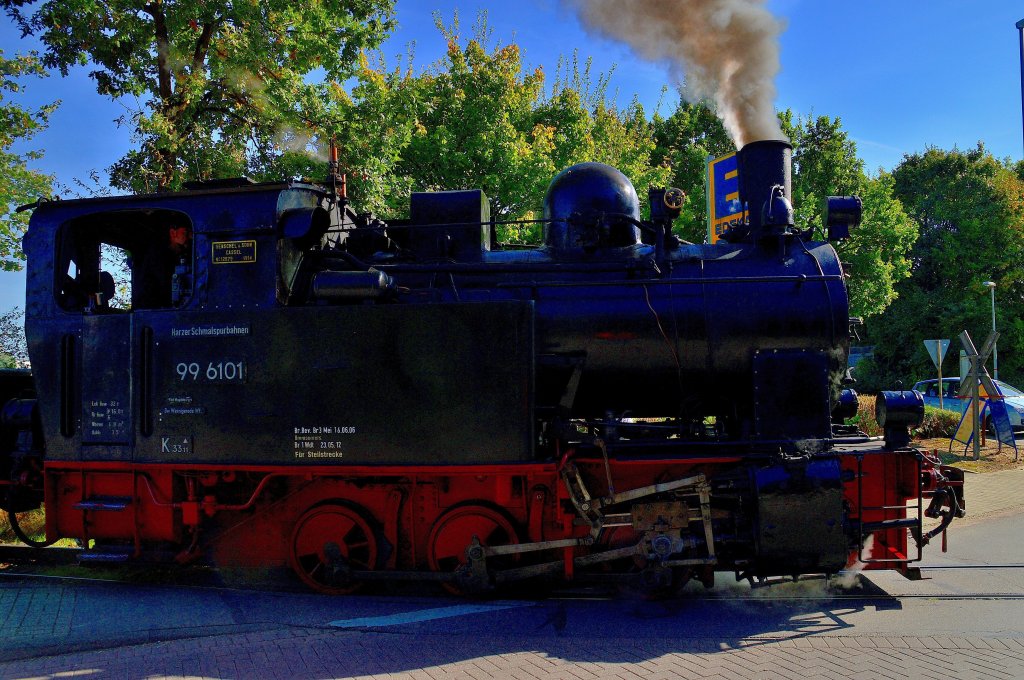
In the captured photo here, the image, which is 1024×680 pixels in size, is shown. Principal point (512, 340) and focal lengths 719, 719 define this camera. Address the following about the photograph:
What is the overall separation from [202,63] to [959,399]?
16.3 meters

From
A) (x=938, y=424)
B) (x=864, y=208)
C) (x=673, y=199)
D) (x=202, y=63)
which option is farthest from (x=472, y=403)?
(x=864, y=208)

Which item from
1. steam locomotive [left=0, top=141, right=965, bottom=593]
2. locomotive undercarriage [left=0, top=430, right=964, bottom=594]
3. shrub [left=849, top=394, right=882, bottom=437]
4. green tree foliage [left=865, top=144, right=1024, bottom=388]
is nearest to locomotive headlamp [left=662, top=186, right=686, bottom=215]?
steam locomotive [left=0, top=141, right=965, bottom=593]

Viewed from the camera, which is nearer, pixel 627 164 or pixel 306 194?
pixel 306 194

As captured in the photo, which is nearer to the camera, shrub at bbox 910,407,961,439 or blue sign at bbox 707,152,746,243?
blue sign at bbox 707,152,746,243

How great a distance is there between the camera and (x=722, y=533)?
4.97 meters

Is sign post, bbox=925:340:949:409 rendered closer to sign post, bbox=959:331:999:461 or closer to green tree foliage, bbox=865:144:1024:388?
sign post, bbox=959:331:999:461

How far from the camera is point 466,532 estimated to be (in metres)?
5.19

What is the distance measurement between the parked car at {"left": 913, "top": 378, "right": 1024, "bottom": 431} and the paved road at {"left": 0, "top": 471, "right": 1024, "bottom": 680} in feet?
37.3

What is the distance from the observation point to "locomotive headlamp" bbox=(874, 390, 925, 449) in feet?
16.4

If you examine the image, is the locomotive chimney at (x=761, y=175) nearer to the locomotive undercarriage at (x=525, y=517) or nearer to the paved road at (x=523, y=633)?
the locomotive undercarriage at (x=525, y=517)

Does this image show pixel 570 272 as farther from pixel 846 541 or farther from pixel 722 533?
pixel 846 541

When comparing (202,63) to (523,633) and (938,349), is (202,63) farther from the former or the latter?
(938,349)

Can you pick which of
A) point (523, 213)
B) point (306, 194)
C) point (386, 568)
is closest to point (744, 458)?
point (386, 568)

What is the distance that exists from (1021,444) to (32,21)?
60.4 ft
